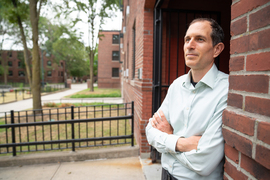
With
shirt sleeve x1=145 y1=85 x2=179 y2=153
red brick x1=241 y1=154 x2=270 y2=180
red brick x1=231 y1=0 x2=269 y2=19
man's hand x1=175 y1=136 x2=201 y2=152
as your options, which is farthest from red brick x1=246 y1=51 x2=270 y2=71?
shirt sleeve x1=145 y1=85 x2=179 y2=153

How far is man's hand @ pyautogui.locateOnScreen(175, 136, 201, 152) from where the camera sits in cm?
124

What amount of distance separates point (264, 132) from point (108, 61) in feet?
97.1

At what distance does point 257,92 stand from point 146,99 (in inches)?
116

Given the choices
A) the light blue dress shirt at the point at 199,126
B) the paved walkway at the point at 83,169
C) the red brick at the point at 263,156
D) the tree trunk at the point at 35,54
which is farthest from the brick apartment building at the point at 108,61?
the red brick at the point at 263,156

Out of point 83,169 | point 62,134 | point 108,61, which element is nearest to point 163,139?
point 83,169

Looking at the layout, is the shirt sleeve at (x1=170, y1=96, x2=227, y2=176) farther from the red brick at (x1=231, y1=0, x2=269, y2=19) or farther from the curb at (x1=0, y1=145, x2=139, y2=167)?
the curb at (x1=0, y1=145, x2=139, y2=167)

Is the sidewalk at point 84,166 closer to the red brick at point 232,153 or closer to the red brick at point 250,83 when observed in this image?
the red brick at point 232,153

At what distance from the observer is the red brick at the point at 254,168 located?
0.83m

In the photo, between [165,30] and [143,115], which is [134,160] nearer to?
[143,115]

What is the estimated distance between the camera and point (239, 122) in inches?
37.7

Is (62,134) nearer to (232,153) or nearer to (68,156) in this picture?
(68,156)

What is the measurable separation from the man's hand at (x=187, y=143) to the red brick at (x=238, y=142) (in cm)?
21

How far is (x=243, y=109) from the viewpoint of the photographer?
964mm

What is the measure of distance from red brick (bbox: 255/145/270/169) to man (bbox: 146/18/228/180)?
312 millimetres
